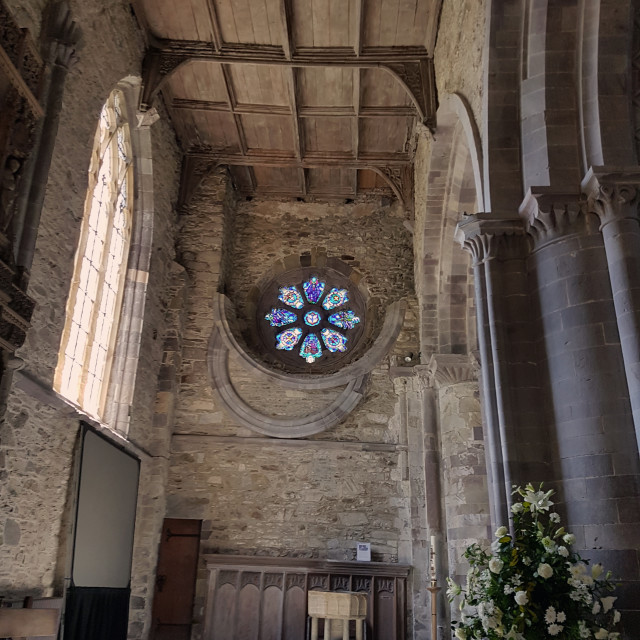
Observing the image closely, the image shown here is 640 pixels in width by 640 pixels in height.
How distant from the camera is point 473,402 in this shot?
811 centimetres

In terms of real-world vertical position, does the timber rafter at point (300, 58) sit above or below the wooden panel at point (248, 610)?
above

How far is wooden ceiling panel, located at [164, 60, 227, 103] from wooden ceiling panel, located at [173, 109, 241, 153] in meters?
0.30

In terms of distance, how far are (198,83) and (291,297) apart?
354cm

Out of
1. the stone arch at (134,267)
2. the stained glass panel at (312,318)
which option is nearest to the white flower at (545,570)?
the stone arch at (134,267)

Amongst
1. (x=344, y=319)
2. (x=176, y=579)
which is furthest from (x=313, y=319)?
(x=176, y=579)

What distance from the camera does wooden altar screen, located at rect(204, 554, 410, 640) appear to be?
7852 mm

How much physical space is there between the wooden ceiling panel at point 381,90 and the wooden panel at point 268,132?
1255mm

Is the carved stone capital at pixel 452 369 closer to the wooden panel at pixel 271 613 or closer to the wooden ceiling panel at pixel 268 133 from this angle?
the wooden panel at pixel 271 613

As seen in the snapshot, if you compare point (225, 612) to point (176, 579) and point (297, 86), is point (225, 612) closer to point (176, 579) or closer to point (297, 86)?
point (176, 579)

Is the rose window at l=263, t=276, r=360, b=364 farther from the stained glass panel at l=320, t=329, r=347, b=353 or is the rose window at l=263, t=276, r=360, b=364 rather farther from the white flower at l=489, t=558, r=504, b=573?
the white flower at l=489, t=558, r=504, b=573

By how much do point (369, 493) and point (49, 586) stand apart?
4208 mm

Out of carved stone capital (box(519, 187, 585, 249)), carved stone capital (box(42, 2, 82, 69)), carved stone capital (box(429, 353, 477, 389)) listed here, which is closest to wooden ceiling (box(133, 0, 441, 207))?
Answer: carved stone capital (box(42, 2, 82, 69))

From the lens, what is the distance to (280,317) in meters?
10.5

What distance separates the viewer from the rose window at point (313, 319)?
10.3 m
